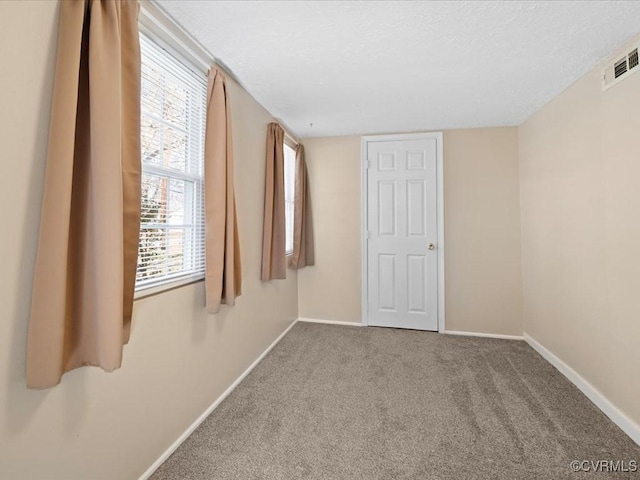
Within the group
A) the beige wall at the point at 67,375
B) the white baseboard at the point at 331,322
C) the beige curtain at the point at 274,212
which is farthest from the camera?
the white baseboard at the point at 331,322

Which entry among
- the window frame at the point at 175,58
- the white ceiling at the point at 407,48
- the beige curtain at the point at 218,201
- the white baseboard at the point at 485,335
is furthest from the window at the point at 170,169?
the white baseboard at the point at 485,335

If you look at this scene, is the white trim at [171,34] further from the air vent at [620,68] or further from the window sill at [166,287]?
the air vent at [620,68]

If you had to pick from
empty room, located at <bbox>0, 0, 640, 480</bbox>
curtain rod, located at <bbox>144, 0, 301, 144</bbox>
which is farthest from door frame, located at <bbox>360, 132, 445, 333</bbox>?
curtain rod, located at <bbox>144, 0, 301, 144</bbox>

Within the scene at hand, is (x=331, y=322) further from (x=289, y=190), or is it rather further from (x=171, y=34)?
(x=171, y=34)

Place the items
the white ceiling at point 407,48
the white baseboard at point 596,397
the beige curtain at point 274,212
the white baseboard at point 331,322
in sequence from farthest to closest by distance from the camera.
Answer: the white baseboard at point 331,322 < the beige curtain at point 274,212 < the white baseboard at point 596,397 < the white ceiling at point 407,48

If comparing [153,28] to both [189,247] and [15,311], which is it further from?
[15,311]

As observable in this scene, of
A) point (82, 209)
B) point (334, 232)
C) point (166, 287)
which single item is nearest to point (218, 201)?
point (166, 287)

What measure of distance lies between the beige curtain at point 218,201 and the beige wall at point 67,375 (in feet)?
0.44

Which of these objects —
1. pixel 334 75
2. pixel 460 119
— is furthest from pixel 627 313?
pixel 334 75

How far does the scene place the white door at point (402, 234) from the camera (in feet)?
11.2

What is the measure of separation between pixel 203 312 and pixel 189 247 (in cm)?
42

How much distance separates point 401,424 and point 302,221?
2245 millimetres

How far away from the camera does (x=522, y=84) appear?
7.58 feet

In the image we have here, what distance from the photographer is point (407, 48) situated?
1.83 metres
